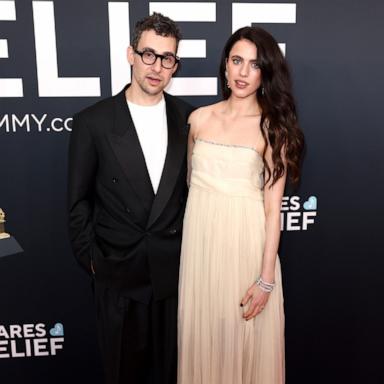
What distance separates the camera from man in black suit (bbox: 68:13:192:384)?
1944 millimetres

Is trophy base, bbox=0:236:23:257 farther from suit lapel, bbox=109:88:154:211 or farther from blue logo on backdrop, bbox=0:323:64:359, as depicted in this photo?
suit lapel, bbox=109:88:154:211

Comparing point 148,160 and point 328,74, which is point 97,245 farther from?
point 328,74

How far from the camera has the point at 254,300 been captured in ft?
6.67

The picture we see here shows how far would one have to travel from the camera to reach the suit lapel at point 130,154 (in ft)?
6.38

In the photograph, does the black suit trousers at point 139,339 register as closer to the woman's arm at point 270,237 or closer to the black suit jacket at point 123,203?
the black suit jacket at point 123,203

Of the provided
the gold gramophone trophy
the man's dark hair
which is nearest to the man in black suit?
the man's dark hair

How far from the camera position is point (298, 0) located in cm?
236

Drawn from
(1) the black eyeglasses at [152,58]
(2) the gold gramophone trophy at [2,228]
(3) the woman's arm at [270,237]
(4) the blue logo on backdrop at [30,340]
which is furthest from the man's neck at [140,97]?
(4) the blue logo on backdrop at [30,340]

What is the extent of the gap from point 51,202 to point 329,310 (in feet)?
4.96

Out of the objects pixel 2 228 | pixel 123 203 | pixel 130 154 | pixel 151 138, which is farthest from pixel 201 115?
pixel 2 228

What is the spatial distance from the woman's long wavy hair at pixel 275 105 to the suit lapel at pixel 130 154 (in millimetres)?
452

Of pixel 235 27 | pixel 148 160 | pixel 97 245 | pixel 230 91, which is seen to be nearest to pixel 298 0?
pixel 235 27

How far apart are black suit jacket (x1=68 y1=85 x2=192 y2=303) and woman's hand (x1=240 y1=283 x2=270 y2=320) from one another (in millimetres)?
308

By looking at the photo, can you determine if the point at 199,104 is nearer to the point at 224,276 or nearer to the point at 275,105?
the point at 275,105
